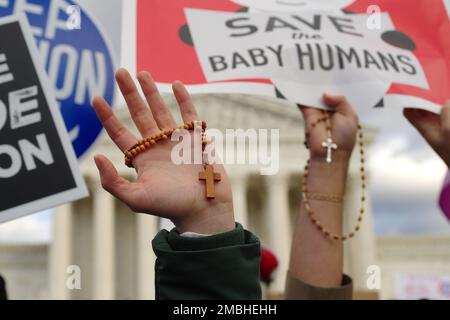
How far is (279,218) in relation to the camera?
43.3 meters

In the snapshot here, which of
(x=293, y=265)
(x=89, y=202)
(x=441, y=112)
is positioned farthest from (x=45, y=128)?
(x=89, y=202)

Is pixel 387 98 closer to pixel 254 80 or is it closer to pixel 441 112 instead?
pixel 441 112

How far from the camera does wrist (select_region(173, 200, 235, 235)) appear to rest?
6.27 feet

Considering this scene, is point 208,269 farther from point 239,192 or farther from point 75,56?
point 239,192

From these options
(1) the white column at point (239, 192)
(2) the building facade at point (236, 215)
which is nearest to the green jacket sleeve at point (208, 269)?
(2) the building facade at point (236, 215)

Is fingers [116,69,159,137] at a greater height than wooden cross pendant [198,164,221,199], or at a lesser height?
greater

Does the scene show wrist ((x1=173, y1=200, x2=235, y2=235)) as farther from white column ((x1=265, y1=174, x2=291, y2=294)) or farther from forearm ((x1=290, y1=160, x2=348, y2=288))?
white column ((x1=265, y1=174, x2=291, y2=294))

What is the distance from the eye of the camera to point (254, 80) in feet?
10.7

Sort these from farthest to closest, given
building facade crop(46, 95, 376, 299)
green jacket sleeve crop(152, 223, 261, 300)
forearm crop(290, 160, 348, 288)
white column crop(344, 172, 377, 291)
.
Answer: building facade crop(46, 95, 376, 299), white column crop(344, 172, 377, 291), forearm crop(290, 160, 348, 288), green jacket sleeve crop(152, 223, 261, 300)

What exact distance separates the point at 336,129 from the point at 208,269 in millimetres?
1547

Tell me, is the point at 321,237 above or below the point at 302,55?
below

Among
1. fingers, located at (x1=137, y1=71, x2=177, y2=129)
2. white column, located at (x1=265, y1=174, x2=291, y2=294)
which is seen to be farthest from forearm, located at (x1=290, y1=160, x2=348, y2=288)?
white column, located at (x1=265, y1=174, x2=291, y2=294)

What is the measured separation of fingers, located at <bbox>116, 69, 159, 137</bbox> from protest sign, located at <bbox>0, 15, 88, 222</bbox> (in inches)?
35.3

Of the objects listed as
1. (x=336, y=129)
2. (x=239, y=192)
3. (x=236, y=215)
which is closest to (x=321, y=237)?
(x=336, y=129)
